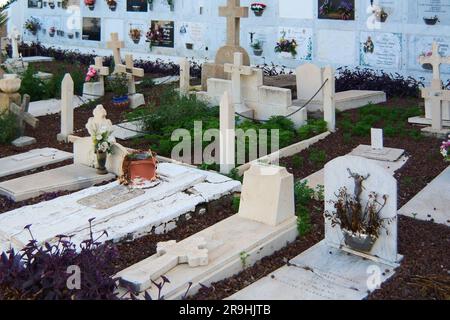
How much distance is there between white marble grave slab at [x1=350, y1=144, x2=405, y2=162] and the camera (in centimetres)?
763

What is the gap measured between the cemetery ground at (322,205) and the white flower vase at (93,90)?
4.10ft

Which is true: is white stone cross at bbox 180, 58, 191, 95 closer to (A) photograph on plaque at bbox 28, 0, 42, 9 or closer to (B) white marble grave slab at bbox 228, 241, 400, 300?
(B) white marble grave slab at bbox 228, 241, 400, 300

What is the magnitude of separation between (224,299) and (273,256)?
0.86 meters

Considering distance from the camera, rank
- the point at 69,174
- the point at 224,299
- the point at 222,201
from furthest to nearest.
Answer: the point at 69,174 < the point at 222,201 < the point at 224,299

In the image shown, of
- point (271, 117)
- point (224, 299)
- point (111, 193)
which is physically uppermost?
point (271, 117)

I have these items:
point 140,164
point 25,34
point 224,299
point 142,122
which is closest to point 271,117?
point 142,122

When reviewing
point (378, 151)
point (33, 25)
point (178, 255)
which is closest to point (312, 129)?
point (378, 151)

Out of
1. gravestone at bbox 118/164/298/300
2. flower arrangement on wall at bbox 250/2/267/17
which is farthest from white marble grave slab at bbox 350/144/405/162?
flower arrangement on wall at bbox 250/2/267/17

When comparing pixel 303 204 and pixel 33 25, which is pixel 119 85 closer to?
pixel 303 204

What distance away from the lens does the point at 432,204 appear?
243 inches

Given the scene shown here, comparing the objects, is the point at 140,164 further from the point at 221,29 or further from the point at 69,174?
the point at 221,29

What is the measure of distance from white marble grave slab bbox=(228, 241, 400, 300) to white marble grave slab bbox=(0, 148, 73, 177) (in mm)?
3705

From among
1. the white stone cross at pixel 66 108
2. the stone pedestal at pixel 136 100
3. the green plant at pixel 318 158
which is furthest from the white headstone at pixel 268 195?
the stone pedestal at pixel 136 100

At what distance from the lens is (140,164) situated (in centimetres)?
643
